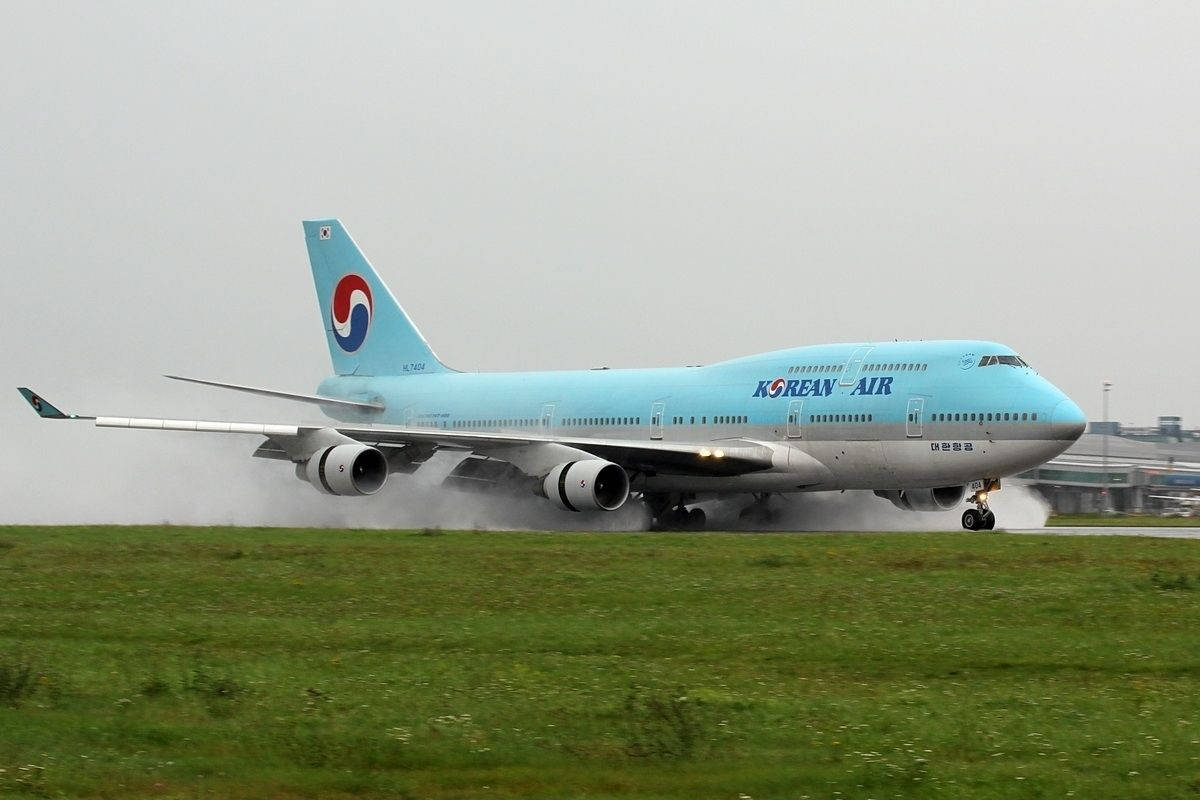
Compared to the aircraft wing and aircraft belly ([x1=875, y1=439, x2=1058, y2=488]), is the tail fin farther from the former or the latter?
aircraft belly ([x1=875, y1=439, x2=1058, y2=488])

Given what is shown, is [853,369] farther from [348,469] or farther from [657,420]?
[348,469]

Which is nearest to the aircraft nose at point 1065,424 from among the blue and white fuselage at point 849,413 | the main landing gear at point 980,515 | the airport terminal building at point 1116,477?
the blue and white fuselage at point 849,413

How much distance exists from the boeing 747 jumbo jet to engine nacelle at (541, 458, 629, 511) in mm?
48

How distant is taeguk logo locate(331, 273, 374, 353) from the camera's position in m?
54.8

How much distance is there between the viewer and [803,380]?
40.0m

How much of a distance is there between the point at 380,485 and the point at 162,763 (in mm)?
31828

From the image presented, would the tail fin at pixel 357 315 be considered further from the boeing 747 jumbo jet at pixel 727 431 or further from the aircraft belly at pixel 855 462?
the aircraft belly at pixel 855 462

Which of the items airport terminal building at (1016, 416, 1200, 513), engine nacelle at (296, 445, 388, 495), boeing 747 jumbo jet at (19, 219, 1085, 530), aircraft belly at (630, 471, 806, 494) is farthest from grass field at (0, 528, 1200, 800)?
airport terminal building at (1016, 416, 1200, 513)

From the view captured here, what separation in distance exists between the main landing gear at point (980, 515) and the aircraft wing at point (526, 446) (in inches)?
152

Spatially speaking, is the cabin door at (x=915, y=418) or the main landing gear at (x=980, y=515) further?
the main landing gear at (x=980, y=515)

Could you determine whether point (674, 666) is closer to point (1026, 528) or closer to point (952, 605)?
point (952, 605)

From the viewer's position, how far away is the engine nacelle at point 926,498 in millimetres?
41219

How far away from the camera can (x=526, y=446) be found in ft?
140

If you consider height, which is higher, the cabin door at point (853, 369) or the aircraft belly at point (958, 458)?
the cabin door at point (853, 369)
